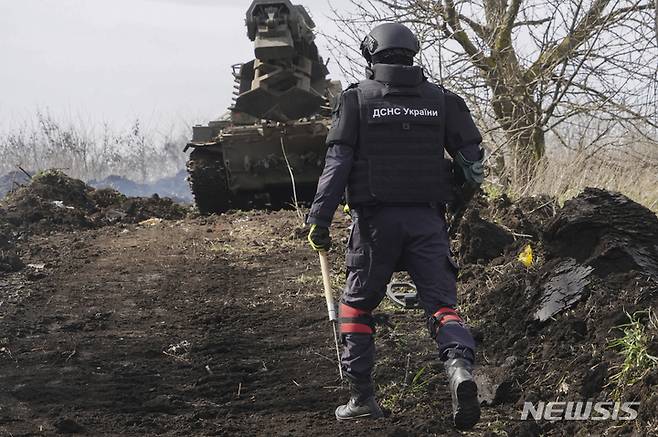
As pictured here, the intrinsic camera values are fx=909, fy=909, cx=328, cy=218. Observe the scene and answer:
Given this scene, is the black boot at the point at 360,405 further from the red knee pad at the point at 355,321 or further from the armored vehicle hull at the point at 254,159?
the armored vehicle hull at the point at 254,159

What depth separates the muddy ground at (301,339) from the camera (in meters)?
4.27

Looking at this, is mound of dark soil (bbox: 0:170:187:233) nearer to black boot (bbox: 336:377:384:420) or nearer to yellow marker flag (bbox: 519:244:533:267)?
yellow marker flag (bbox: 519:244:533:267)

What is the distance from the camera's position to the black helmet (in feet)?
14.9

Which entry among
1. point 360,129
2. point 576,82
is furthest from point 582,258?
point 576,82

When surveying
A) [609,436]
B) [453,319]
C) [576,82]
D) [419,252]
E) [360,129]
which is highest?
[576,82]

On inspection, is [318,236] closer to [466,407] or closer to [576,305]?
[466,407]

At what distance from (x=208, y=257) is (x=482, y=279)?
3348 millimetres

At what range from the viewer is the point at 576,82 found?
35.7 ft

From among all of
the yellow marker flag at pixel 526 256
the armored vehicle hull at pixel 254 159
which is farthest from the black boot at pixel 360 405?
the armored vehicle hull at pixel 254 159

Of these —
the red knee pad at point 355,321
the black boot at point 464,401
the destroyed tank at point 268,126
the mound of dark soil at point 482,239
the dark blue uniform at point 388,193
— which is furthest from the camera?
the destroyed tank at point 268,126

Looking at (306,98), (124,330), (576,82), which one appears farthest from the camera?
(306,98)

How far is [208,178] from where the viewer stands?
1314cm

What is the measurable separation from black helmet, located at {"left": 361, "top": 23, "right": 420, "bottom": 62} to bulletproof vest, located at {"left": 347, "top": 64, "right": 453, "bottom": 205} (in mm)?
129

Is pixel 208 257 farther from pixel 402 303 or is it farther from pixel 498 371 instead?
pixel 498 371
